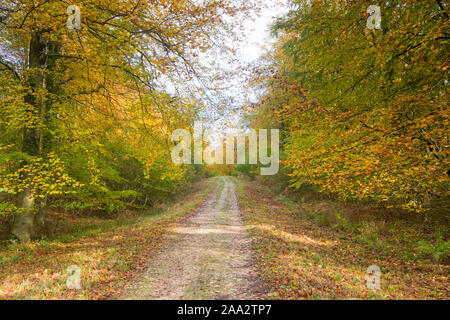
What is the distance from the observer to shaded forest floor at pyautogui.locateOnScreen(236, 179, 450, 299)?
4734mm

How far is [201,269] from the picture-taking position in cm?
602

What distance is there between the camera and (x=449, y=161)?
5.27m

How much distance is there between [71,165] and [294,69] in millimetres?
11441

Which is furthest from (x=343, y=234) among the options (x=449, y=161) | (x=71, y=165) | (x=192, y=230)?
(x=71, y=165)

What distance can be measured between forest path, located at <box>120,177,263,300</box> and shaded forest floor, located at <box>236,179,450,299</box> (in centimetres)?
51

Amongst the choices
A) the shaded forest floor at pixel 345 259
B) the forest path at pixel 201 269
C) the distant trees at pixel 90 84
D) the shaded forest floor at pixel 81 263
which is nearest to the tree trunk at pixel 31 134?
the distant trees at pixel 90 84

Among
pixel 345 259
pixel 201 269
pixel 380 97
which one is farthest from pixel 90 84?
pixel 345 259

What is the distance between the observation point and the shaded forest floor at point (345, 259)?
4.73 m

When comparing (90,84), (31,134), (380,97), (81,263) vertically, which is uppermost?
(90,84)

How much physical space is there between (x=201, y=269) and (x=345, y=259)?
436 centimetres

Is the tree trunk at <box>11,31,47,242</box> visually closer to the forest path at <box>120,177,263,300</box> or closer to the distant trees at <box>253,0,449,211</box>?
the forest path at <box>120,177,263,300</box>

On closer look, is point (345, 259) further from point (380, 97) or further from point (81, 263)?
point (81, 263)

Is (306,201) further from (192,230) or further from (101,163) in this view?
(101,163)
